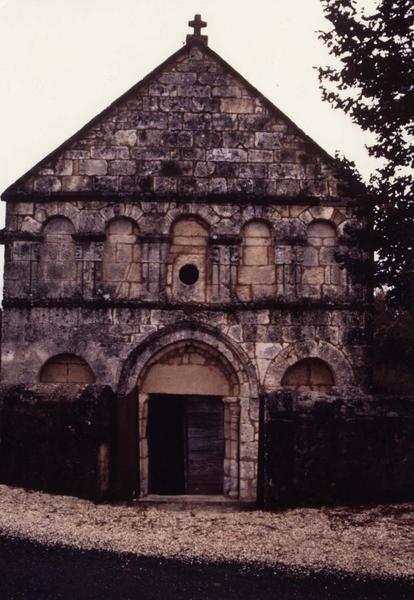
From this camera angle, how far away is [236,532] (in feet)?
20.7

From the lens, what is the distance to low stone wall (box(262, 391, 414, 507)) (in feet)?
22.8

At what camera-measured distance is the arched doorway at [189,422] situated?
1091 centimetres

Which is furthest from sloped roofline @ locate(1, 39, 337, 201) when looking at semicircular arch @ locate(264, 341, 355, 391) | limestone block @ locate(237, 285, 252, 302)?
semicircular arch @ locate(264, 341, 355, 391)

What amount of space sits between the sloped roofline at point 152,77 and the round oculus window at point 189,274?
3043mm

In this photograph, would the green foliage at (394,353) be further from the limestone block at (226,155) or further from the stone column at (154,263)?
the stone column at (154,263)

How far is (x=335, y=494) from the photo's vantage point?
275 inches

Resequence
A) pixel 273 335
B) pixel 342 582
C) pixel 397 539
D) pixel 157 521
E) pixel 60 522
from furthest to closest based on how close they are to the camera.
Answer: pixel 273 335 → pixel 157 521 → pixel 60 522 → pixel 397 539 → pixel 342 582

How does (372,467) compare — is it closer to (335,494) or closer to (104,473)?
(335,494)

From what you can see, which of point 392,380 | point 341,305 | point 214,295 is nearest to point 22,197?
point 214,295

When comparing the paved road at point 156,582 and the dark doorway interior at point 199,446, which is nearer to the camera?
the paved road at point 156,582

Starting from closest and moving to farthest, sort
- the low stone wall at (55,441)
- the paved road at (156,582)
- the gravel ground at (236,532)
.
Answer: the paved road at (156,582), the gravel ground at (236,532), the low stone wall at (55,441)

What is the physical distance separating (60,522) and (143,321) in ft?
15.6

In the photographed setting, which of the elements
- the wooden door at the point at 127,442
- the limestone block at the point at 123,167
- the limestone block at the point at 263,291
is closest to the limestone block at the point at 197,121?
the limestone block at the point at 123,167

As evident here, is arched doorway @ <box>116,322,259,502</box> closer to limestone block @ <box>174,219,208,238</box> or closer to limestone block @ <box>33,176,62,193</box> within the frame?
limestone block @ <box>174,219,208,238</box>
